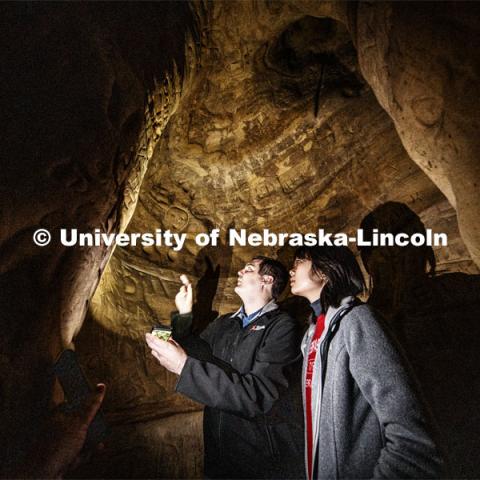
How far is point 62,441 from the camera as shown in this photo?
157 cm

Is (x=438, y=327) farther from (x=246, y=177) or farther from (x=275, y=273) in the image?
(x=246, y=177)

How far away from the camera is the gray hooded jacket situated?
103 centimetres

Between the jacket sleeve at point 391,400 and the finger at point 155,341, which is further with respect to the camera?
the finger at point 155,341

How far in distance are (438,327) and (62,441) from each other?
225 centimetres

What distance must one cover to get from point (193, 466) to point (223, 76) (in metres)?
3.17

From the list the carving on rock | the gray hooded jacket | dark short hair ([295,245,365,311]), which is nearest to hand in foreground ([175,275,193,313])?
dark short hair ([295,245,365,311])

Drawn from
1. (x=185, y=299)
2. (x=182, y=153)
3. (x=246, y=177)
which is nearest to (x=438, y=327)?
(x=185, y=299)

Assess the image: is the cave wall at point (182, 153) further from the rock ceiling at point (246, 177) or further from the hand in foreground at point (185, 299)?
the hand in foreground at point (185, 299)

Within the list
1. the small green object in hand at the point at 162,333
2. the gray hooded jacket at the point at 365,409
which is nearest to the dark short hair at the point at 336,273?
the gray hooded jacket at the point at 365,409

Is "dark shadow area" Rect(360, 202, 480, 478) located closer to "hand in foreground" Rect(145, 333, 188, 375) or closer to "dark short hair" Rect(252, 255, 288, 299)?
"dark short hair" Rect(252, 255, 288, 299)

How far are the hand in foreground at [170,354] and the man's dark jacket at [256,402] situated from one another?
0.03 meters

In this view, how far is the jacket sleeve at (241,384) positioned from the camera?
1.50 metres

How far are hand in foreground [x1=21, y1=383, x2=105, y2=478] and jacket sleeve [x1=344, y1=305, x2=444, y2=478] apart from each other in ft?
4.08

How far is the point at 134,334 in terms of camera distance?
321cm
